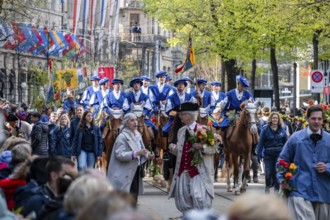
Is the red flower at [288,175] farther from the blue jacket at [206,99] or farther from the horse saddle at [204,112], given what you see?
the blue jacket at [206,99]

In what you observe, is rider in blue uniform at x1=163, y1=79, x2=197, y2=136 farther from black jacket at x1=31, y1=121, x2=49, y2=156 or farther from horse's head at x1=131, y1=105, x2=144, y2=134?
black jacket at x1=31, y1=121, x2=49, y2=156

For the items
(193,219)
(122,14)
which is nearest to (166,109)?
(193,219)

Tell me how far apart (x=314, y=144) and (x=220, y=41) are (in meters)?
28.2

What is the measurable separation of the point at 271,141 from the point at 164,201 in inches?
92.2

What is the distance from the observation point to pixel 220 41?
1580 inches

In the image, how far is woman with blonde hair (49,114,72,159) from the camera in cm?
2286

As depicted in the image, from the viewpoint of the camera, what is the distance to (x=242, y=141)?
22.3 m

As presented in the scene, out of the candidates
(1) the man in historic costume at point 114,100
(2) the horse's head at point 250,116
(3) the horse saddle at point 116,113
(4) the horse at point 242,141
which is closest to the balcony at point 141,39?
(1) the man in historic costume at point 114,100

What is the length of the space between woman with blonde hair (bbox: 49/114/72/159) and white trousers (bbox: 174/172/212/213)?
7899 mm

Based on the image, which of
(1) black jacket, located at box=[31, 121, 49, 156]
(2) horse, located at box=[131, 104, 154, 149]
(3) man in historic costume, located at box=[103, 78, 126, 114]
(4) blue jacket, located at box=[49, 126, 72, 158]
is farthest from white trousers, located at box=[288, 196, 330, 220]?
(3) man in historic costume, located at box=[103, 78, 126, 114]

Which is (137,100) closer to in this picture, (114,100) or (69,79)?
(114,100)

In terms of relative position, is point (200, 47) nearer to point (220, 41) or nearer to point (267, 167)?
point (220, 41)

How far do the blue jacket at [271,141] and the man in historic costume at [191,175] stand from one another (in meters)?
5.29

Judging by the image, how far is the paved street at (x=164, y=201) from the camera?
705 inches
